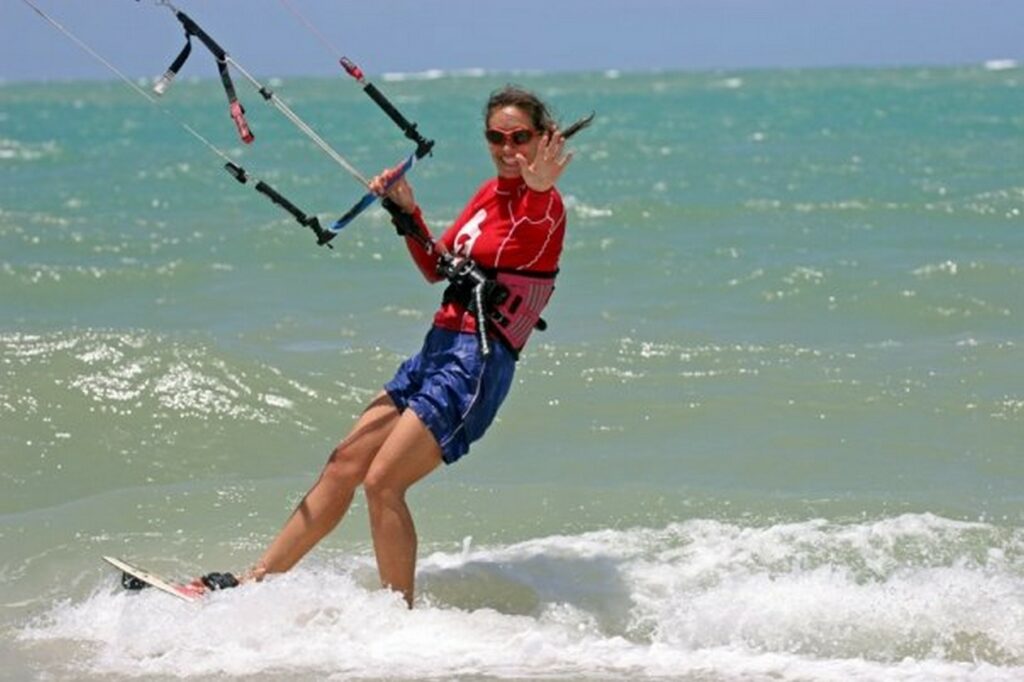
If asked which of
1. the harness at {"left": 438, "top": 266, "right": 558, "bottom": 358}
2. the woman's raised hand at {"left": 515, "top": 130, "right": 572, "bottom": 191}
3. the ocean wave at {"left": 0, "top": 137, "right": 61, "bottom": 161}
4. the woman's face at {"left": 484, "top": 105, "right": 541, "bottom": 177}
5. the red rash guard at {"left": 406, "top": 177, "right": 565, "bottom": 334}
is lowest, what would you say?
the harness at {"left": 438, "top": 266, "right": 558, "bottom": 358}

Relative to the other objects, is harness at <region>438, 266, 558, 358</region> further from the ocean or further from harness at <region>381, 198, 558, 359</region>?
the ocean

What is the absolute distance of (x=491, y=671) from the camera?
19.8 ft

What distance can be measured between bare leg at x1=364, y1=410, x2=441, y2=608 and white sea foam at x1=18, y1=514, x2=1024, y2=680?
16 centimetres

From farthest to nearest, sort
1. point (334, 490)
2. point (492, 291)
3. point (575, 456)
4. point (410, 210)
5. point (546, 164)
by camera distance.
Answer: point (575, 456) < point (334, 490) < point (410, 210) < point (492, 291) < point (546, 164)

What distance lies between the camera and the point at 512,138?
20.8 feet

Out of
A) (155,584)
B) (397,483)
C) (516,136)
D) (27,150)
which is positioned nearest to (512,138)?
(516,136)

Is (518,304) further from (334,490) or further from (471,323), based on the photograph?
(334,490)

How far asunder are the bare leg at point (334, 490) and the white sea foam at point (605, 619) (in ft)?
0.38

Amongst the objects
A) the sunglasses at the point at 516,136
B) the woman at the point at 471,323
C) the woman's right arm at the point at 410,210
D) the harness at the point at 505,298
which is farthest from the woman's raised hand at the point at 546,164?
the woman's right arm at the point at 410,210

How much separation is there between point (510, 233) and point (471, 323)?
0.35 metres

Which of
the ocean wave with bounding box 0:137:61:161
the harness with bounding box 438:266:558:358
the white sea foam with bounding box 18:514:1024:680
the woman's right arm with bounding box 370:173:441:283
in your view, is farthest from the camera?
the ocean wave with bounding box 0:137:61:161

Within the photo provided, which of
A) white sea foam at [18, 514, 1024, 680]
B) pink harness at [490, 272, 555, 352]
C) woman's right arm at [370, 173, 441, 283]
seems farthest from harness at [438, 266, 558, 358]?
white sea foam at [18, 514, 1024, 680]

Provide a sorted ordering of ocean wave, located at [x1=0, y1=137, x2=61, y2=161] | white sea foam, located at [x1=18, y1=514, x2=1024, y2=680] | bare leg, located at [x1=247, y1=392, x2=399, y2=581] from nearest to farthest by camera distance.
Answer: white sea foam, located at [x1=18, y1=514, x2=1024, y2=680], bare leg, located at [x1=247, y1=392, x2=399, y2=581], ocean wave, located at [x1=0, y1=137, x2=61, y2=161]

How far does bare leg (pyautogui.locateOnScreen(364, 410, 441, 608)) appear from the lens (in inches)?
251
